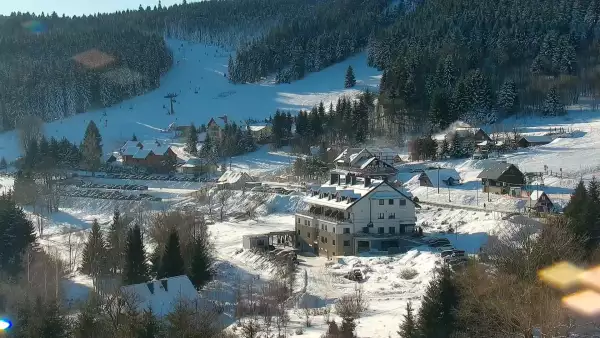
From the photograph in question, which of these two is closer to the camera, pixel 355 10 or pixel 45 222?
pixel 45 222

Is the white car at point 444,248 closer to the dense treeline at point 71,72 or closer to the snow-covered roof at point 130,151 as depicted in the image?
the snow-covered roof at point 130,151

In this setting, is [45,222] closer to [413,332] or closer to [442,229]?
[442,229]

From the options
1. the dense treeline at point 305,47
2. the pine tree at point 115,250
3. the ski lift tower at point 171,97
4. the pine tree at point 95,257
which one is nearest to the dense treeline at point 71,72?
the ski lift tower at point 171,97

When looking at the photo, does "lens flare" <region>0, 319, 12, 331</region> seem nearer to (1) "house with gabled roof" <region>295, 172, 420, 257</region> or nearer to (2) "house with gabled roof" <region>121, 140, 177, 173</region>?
(1) "house with gabled roof" <region>295, 172, 420, 257</region>

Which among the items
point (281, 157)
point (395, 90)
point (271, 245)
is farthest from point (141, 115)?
point (271, 245)

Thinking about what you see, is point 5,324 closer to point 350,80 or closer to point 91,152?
point 91,152

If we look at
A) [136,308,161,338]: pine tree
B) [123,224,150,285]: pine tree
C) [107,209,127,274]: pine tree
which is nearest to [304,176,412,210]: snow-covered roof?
[107,209,127,274]: pine tree
